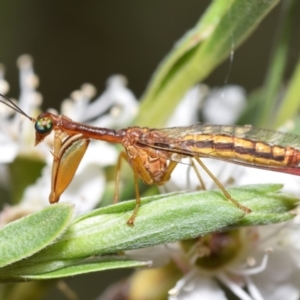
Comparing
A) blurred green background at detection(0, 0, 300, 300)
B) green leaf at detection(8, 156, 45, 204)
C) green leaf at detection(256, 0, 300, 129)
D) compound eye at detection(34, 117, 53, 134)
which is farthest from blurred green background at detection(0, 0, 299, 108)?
compound eye at detection(34, 117, 53, 134)

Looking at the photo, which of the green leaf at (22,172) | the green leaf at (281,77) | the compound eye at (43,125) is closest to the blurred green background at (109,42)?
the green leaf at (22,172)

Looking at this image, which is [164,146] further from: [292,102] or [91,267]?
[91,267]

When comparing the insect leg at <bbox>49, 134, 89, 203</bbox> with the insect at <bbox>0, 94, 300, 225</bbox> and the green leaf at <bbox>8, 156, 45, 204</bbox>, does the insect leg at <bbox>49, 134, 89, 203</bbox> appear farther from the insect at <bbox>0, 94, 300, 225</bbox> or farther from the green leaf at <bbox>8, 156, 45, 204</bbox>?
the green leaf at <bbox>8, 156, 45, 204</bbox>

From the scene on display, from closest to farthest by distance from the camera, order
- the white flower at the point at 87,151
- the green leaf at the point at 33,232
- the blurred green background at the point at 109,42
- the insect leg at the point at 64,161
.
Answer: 1. the green leaf at the point at 33,232
2. the insect leg at the point at 64,161
3. the white flower at the point at 87,151
4. the blurred green background at the point at 109,42

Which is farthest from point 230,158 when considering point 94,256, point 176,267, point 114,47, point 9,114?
point 114,47

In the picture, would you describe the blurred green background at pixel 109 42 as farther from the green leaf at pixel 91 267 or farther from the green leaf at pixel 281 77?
the green leaf at pixel 91 267

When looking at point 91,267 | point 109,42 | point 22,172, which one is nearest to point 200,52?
point 22,172
